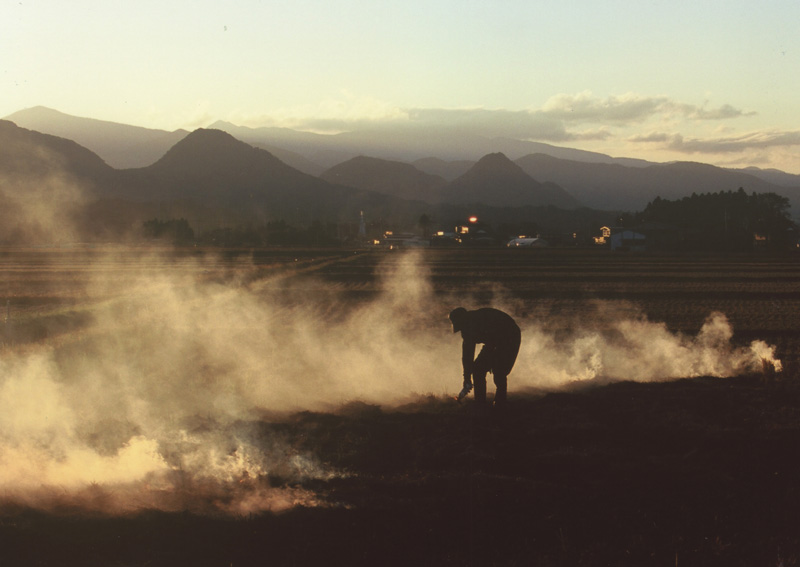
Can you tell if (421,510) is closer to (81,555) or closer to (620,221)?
(81,555)

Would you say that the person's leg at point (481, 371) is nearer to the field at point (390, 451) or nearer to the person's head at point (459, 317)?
the field at point (390, 451)

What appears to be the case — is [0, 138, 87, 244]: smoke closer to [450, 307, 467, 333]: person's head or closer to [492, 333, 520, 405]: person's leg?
[450, 307, 467, 333]: person's head

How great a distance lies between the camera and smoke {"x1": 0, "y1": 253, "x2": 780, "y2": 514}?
10.1 m

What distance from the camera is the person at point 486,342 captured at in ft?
42.5

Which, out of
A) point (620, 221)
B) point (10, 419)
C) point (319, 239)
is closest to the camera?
point (10, 419)

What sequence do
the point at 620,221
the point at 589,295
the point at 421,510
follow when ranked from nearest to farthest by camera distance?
the point at 421,510 < the point at 589,295 < the point at 620,221

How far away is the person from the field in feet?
2.71

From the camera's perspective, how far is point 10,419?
44.6 feet

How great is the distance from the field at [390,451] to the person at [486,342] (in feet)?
2.71

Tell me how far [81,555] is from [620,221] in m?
205

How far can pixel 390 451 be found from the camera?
439 inches

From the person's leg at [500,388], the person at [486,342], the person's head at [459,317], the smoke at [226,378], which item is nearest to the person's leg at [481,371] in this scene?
the person at [486,342]

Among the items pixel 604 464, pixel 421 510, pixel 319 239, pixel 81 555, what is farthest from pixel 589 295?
pixel 319 239

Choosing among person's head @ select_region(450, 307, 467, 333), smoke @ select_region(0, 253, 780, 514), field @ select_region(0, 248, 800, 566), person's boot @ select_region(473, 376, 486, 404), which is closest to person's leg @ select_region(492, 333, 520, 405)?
person's boot @ select_region(473, 376, 486, 404)
